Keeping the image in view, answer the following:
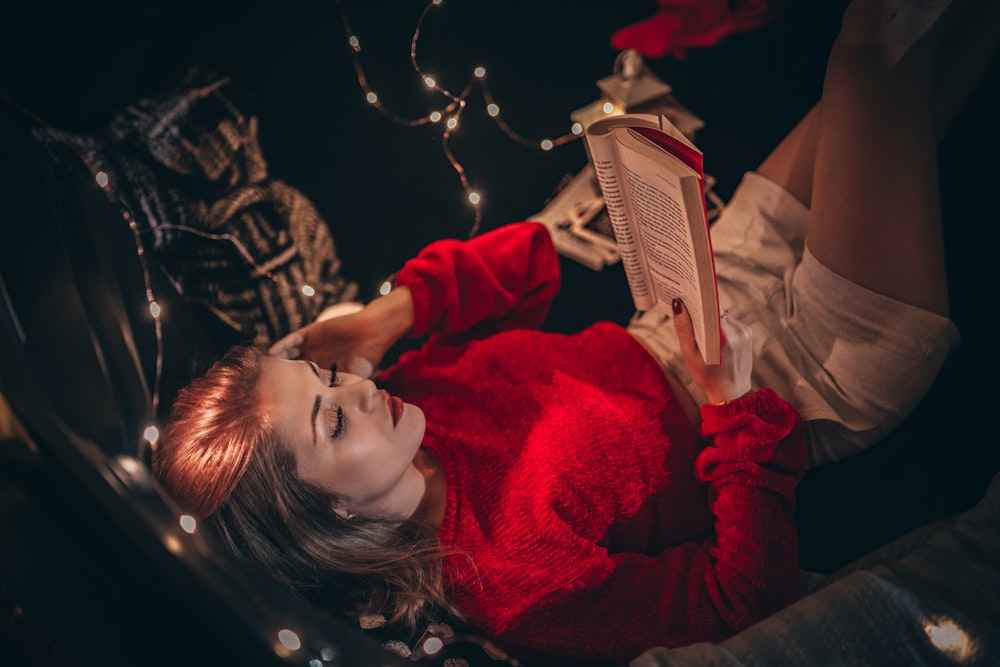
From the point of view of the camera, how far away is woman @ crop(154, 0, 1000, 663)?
1221mm

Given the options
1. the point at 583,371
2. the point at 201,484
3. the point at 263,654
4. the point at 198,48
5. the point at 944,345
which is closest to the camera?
the point at 263,654

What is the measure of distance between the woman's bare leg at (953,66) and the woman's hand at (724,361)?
0.86ft

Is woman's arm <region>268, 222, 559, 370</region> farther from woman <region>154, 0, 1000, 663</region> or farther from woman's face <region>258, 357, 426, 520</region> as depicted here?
woman's face <region>258, 357, 426, 520</region>

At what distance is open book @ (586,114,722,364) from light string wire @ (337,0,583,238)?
0.73 meters

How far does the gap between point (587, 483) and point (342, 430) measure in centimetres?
42

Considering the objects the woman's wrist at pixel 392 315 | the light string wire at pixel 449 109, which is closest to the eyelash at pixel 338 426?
the woman's wrist at pixel 392 315

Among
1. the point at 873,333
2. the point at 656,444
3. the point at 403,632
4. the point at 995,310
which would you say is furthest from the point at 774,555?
the point at 995,310

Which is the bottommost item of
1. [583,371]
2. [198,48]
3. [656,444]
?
[656,444]

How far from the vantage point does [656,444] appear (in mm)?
1389

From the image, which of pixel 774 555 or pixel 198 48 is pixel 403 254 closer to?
pixel 198 48

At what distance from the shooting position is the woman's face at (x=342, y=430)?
47.3 inches

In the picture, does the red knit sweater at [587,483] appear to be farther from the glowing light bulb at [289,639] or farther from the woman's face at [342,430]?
the glowing light bulb at [289,639]

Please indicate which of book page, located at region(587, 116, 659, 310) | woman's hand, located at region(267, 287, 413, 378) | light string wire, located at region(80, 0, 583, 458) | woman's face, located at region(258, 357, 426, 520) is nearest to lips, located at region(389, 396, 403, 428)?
woman's face, located at region(258, 357, 426, 520)

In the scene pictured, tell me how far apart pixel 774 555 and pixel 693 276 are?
0.47 metres
